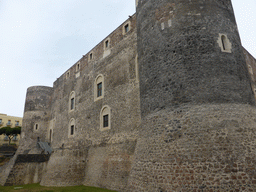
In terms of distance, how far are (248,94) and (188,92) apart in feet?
7.80

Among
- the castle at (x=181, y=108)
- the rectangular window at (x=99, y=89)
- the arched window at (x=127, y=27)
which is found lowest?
the castle at (x=181, y=108)

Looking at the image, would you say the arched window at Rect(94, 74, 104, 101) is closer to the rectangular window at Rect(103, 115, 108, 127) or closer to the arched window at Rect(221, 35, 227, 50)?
the rectangular window at Rect(103, 115, 108, 127)

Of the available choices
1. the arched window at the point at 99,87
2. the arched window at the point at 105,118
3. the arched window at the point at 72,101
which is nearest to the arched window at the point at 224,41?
the arched window at the point at 105,118

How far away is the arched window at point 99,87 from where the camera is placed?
16469 millimetres

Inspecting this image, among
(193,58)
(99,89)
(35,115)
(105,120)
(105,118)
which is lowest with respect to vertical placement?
(105,120)

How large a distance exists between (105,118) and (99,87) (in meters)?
3.04

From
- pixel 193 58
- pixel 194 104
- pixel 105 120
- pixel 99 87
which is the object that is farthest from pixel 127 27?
pixel 194 104

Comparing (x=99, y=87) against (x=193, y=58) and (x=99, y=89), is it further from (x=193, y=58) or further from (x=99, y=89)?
(x=193, y=58)

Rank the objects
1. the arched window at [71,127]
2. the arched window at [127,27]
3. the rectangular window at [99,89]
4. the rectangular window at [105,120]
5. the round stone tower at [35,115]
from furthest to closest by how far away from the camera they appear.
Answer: the round stone tower at [35,115] → the arched window at [71,127] → the rectangular window at [99,89] → the rectangular window at [105,120] → the arched window at [127,27]

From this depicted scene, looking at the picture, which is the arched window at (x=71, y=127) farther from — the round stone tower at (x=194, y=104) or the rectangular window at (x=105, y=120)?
the round stone tower at (x=194, y=104)

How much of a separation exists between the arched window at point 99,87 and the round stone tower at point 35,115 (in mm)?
14129

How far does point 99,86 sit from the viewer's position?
1709cm

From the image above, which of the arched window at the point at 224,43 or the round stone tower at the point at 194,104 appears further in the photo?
the arched window at the point at 224,43

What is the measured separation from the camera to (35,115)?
2800 centimetres
